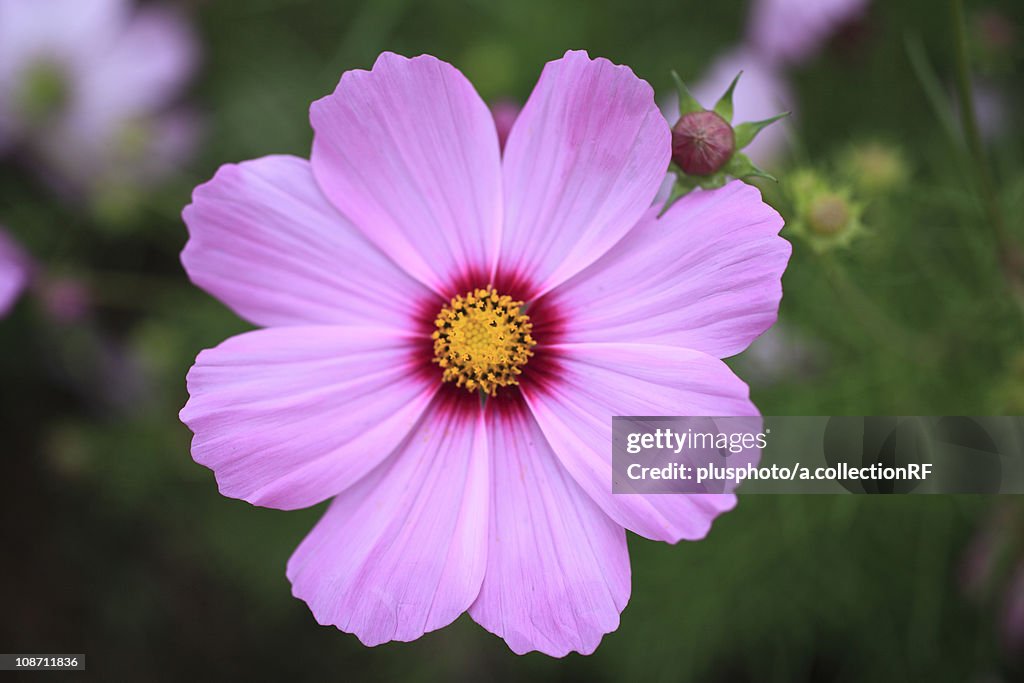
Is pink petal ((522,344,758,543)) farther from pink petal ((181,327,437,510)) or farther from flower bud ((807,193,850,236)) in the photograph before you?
flower bud ((807,193,850,236))

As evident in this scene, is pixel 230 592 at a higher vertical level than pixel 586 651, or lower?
higher

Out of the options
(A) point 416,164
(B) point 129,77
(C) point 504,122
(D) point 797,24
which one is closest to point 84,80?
(B) point 129,77

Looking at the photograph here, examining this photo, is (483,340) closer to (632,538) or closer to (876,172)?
(876,172)

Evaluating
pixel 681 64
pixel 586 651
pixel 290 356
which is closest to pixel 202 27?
pixel 681 64

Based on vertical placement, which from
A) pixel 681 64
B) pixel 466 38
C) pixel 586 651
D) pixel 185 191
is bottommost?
pixel 586 651

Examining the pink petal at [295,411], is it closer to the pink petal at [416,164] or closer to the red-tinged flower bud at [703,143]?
the pink petal at [416,164]

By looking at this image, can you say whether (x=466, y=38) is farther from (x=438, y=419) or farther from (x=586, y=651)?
(x=586, y=651)
